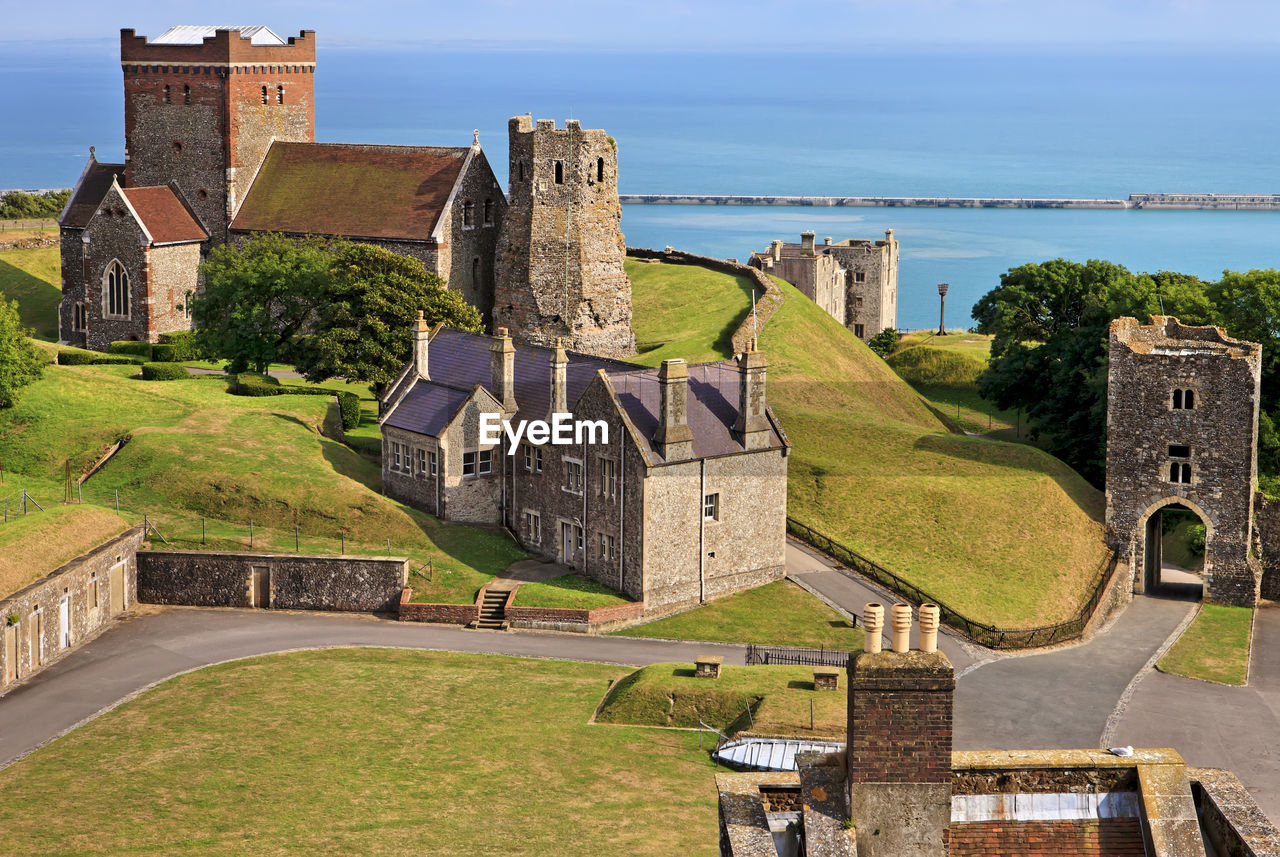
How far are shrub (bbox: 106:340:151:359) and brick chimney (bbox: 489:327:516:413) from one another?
34591 millimetres

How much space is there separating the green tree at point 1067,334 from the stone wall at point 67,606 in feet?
147

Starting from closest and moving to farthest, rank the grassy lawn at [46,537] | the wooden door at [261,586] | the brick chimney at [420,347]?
the grassy lawn at [46,537], the wooden door at [261,586], the brick chimney at [420,347]

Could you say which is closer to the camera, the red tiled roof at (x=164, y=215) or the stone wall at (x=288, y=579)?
the stone wall at (x=288, y=579)

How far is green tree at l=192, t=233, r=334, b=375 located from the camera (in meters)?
81.5

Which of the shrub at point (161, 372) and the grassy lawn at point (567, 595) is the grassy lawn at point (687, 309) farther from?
the grassy lawn at point (567, 595)

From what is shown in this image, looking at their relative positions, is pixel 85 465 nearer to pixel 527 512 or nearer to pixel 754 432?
pixel 527 512

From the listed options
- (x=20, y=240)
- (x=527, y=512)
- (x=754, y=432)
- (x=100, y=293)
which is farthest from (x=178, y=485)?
(x=20, y=240)

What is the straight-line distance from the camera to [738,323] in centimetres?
8906

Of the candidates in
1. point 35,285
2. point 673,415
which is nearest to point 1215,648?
point 673,415

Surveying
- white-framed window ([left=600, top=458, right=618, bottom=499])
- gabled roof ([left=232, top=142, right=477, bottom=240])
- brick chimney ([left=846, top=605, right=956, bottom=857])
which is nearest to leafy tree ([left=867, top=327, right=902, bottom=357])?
gabled roof ([left=232, top=142, right=477, bottom=240])

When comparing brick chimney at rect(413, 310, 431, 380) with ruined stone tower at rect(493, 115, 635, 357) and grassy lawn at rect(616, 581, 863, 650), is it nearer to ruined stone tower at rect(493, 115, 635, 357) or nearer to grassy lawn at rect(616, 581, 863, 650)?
grassy lawn at rect(616, 581, 863, 650)

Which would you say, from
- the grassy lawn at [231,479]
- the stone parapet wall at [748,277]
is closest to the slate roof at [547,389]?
the grassy lawn at [231,479]

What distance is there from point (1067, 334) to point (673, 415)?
37484 mm

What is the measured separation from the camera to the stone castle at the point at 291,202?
286ft
